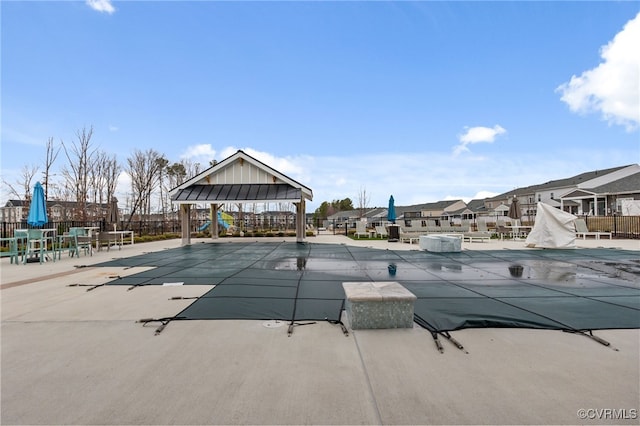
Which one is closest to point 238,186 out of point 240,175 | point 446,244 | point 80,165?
point 240,175

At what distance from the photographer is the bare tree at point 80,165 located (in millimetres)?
18891

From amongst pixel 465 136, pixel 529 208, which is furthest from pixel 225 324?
pixel 529 208

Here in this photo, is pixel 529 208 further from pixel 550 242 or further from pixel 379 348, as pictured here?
pixel 379 348

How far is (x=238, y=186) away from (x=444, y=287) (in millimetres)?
13078

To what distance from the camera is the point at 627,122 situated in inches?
808

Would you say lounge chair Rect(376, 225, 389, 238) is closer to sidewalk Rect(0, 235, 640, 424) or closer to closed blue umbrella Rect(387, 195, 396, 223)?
closed blue umbrella Rect(387, 195, 396, 223)

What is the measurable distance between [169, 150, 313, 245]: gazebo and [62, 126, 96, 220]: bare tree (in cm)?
848

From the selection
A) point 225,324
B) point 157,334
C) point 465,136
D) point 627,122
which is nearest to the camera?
point 157,334

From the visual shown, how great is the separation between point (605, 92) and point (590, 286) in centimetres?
1425

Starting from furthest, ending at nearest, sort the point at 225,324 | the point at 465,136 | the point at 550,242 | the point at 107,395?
1. the point at 465,136
2. the point at 550,242
3. the point at 225,324
4. the point at 107,395

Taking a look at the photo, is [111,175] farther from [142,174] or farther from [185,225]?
[185,225]

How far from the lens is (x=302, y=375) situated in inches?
94.7

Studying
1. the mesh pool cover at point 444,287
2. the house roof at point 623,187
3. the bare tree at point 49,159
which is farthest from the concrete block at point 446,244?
the house roof at point 623,187

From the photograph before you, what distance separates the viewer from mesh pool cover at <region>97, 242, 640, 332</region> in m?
3.79
